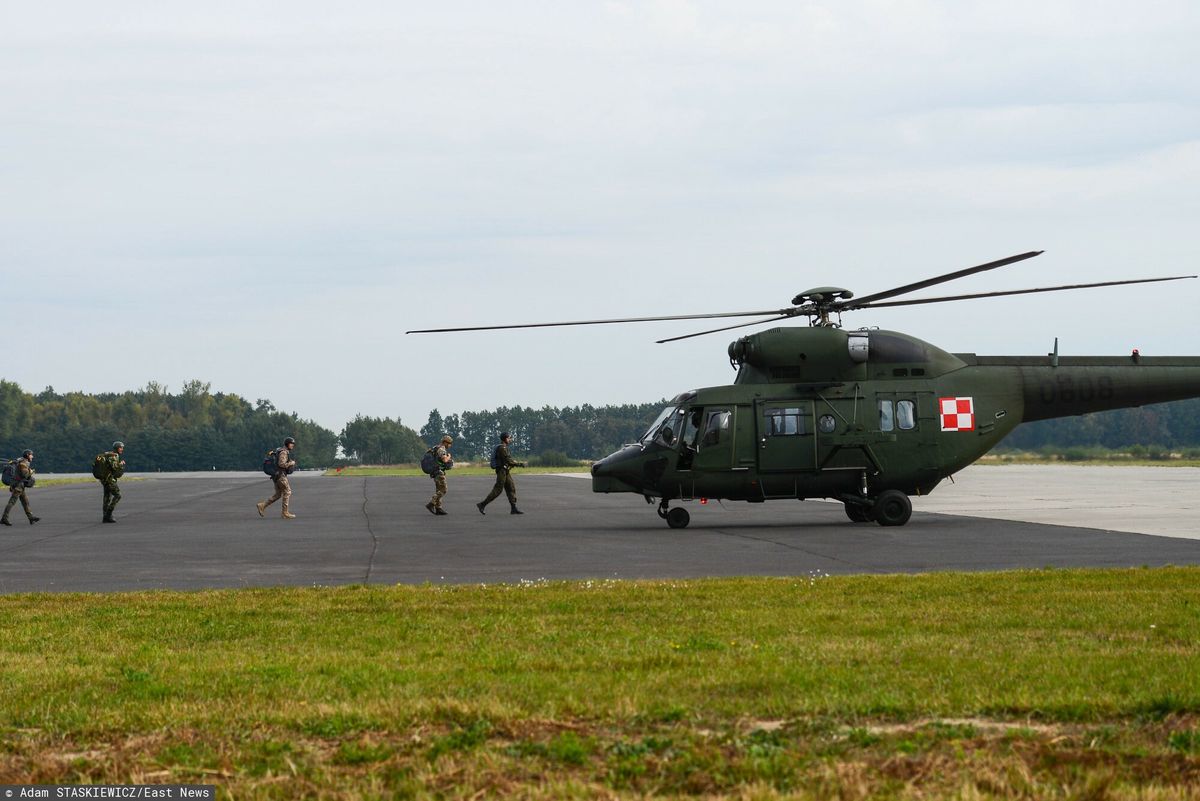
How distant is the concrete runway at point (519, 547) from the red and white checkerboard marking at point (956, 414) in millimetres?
1855

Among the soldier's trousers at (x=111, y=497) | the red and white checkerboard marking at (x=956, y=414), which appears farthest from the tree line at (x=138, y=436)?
the red and white checkerboard marking at (x=956, y=414)

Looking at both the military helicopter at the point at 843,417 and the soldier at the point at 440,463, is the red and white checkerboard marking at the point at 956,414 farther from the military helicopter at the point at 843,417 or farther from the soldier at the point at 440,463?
the soldier at the point at 440,463

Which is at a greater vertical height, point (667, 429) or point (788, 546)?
point (667, 429)

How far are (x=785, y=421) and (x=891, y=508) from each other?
101 inches

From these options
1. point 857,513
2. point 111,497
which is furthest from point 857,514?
point 111,497

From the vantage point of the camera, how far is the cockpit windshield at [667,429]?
25062 mm

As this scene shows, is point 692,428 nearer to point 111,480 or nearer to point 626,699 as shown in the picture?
point 111,480

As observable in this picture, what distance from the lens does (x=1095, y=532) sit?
22.1 m

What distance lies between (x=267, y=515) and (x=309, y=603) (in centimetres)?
2037

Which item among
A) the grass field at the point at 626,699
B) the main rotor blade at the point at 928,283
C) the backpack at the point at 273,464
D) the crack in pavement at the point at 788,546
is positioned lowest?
the crack in pavement at the point at 788,546

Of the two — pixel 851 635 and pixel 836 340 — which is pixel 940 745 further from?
pixel 836 340

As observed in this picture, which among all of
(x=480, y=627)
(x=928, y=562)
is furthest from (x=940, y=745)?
(x=928, y=562)

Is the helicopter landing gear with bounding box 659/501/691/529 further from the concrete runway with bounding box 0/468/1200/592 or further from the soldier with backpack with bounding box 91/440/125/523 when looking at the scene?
the soldier with backpack with bounding box 91/440/125/523

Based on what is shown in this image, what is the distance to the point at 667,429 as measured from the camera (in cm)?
2522
